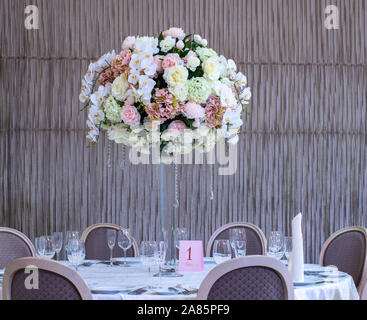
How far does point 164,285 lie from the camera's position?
2982mm

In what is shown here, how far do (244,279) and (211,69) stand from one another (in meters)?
1.34

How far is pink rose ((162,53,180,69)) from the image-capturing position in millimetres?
3258

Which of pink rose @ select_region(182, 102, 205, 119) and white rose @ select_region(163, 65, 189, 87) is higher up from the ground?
white rose @ select_region(163, 65, 189, 87)

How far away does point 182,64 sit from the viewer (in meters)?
3.33

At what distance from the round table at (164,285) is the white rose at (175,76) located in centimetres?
112

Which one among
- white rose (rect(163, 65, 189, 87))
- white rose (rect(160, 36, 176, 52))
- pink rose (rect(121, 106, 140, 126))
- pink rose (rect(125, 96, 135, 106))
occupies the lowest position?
pink rose (rect(121, 106, 140, 126))

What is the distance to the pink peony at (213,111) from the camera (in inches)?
131

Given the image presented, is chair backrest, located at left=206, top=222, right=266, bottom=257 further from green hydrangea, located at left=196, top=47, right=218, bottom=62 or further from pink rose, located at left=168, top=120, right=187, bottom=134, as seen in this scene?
green hydrangea, located at left=196, top=47, right=218, bottom=62

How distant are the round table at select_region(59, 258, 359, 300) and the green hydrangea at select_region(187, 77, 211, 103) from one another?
3.40 feet

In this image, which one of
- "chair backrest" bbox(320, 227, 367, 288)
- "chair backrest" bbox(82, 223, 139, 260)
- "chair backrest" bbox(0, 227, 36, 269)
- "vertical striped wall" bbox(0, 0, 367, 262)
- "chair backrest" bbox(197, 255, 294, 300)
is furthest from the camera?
"vertical striped wall" bbox(0, 0, 367, 262)

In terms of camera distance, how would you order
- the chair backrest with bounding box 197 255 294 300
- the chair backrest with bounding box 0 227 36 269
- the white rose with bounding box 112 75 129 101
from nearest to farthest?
the chair backrest with bounding box 197 255 294 300 < the white rose with bounding box 112 75 129 101 < the chair backrest with bounding box 0 227 36 269

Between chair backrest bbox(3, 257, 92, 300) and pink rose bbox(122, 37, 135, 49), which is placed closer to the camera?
chair backrest bbox(3, 257, 92, 300)

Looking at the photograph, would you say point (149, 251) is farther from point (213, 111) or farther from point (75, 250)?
point (213, 111)

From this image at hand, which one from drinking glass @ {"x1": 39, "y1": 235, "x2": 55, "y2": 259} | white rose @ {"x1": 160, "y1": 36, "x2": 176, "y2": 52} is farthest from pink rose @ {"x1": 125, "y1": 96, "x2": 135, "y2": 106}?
drinking glass @ {"x1": 39, "y1": 235, "x2": 55, "y2": 259}
